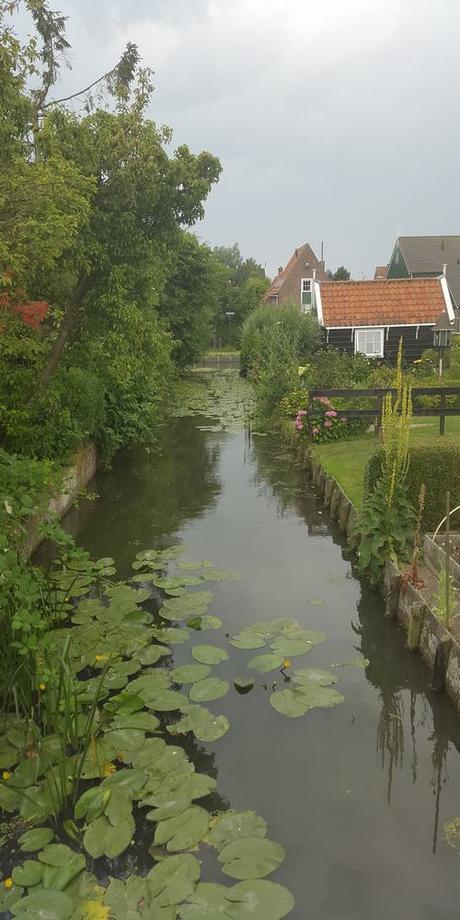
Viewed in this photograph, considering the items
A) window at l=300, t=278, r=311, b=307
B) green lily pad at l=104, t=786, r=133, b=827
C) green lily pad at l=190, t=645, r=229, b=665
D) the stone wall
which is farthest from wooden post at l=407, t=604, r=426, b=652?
window at l=300, t=278, r=311, b=307

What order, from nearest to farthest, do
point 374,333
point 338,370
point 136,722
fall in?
point 136,722 → point 338,370 → point 374,333

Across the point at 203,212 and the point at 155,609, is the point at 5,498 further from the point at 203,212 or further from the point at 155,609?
the point at 203,212

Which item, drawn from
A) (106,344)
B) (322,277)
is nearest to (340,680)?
(106,344)

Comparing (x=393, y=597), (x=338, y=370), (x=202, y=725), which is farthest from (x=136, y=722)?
(x=338, y=370)

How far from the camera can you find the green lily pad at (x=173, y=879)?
4141 millimetres

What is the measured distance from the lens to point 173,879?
4277mm

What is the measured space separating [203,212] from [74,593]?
8.80 metres

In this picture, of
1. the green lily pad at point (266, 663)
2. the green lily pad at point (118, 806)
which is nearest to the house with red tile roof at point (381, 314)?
the green lily pad at point (266, 663)

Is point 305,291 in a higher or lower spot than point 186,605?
higher

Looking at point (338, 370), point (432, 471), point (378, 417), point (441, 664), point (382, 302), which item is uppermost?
point (382, 302)

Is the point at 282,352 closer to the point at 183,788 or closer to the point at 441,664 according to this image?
the point at 441,664

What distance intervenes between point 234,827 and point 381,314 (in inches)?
1008

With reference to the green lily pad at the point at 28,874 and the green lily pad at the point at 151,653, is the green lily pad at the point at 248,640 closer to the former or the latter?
the green lily pad at the point at 151,653

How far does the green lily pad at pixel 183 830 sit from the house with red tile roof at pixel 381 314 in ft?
81.4
